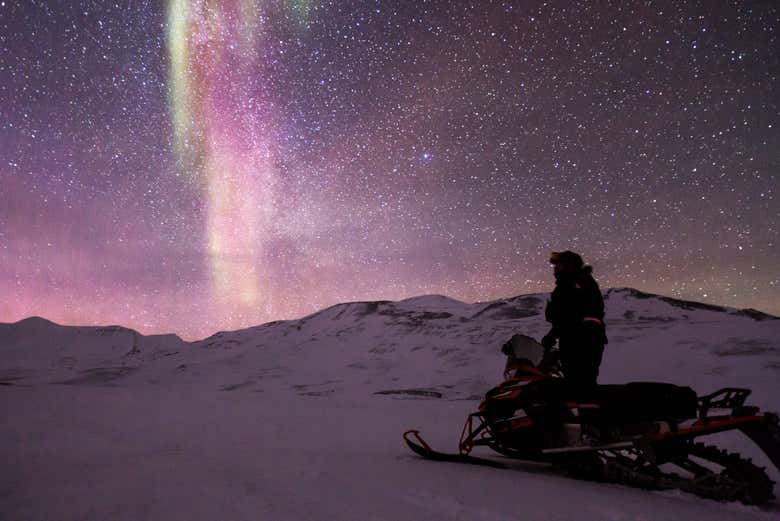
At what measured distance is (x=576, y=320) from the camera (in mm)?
4520

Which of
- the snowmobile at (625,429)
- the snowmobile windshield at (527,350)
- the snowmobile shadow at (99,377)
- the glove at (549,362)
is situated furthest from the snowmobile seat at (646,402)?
the snowmobile shadow at (99,377)

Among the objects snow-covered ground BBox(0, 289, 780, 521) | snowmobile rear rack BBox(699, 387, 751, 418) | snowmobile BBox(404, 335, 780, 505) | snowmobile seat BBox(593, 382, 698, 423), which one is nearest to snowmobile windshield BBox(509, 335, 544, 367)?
snowmobile BBox(404, 335, 780, 505)

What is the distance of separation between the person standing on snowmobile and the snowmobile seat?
24cm

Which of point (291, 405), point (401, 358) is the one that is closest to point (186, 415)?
point (291, 405)

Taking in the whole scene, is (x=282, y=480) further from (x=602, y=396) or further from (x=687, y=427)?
(x=687, y=427)

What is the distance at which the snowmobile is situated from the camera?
332 centimetres

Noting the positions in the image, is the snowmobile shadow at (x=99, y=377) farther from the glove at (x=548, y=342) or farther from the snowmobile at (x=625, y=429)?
the glove at (x=548, y=342)

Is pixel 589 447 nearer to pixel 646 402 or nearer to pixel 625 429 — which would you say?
pixel 625 429

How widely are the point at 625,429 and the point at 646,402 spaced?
1.21 ft

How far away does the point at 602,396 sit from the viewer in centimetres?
404

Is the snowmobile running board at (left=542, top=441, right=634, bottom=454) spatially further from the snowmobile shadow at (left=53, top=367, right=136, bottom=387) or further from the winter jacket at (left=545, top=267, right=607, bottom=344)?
the snowmobile shadow at (left=53, top=367, right=136, bottom=387)

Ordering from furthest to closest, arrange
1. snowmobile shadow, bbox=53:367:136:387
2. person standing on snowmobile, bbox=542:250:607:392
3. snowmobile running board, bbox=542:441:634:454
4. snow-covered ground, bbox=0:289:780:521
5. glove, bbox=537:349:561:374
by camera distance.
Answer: snowmobile shadow, bbox=53:367:136:387 → glove, bbox=537:349:561:374 → person standing on snowmobile, bbox=542:250:607:392 → snowmobile running board, bbox=542:441:634:454 → snow-covered ground, bbox=0:289:780:521

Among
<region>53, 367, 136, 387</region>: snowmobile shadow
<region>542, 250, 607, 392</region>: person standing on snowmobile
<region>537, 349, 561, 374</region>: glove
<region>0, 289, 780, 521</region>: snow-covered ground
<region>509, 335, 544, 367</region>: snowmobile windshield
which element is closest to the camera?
<region>0, 289, 780, 521</region>: snow-covered ground

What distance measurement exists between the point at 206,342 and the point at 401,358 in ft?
209
